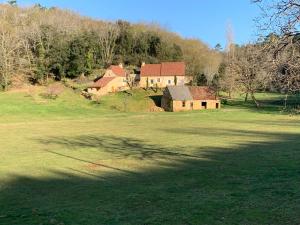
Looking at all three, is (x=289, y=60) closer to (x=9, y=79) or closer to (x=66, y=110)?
(x=66, y=110)

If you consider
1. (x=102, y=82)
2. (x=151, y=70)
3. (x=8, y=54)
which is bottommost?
(x=102, y=82)

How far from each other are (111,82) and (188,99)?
19201mm

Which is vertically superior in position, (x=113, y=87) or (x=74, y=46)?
(x=74, y=46)

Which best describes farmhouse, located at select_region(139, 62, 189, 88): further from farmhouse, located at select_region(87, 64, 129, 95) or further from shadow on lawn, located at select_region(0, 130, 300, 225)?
shadow on lawn, located at select_region(0, 130, 300, 225)

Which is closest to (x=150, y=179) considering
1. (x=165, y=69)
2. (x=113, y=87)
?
(x=113, y=87)

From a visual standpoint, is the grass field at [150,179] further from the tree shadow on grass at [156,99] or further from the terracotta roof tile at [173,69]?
the terracotta roof tile at [173,69]

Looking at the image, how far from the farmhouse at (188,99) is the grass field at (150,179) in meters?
42.5

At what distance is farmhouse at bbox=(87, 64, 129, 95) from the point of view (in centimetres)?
9253

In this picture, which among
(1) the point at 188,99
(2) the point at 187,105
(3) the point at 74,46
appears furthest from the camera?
(3) the point at 74,46

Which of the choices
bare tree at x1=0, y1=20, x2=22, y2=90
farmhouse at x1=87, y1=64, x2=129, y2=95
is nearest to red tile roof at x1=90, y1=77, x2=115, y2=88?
farmhouse at x1=87, y1=64, x2=129, y2=95

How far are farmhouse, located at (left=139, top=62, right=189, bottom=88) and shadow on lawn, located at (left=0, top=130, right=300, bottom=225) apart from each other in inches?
3127

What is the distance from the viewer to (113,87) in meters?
96.8

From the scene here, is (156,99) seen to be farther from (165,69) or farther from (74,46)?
(74,46)

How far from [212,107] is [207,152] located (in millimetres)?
58640
